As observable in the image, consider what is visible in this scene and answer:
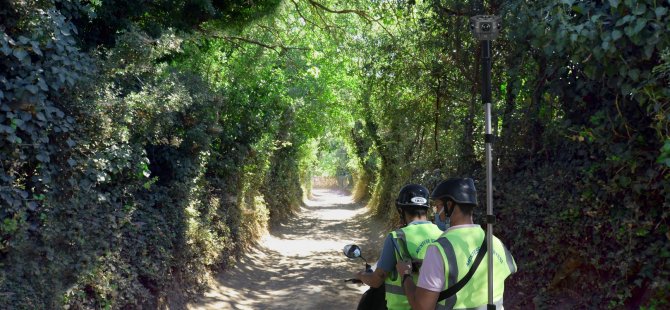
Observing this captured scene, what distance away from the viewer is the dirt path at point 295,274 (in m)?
11.3

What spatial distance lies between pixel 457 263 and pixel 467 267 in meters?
0.09

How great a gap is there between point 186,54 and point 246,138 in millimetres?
3256

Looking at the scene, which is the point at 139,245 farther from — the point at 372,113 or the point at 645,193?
the point at 372,113

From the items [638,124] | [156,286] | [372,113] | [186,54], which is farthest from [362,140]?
[638,124]

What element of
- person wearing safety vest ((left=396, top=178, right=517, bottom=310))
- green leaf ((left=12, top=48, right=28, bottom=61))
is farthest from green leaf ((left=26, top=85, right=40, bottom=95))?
person wearing safety vest ((left=396, top=178, right=517, bottom=310))

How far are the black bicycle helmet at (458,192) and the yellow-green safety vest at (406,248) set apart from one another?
715 millimetres

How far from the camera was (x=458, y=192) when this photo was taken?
3707 millimetres

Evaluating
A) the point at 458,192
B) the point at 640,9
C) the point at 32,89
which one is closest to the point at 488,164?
the point at 458,192

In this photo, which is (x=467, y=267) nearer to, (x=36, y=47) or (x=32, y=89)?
(x=32, y=89)

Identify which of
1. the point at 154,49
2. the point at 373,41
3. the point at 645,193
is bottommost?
the point at 645,193

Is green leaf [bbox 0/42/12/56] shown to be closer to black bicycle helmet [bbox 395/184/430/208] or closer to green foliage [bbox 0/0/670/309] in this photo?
green foliage [bbox 0/0/670/309]

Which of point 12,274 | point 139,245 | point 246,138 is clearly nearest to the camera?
point 12,274

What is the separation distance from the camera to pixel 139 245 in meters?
7.82

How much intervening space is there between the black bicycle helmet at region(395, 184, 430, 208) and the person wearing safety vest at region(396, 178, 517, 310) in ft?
2.81
